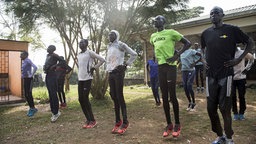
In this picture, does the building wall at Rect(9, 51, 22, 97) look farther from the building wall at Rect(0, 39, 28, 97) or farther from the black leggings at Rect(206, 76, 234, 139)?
the black leggings at Rect(206, 76, 234, 139)

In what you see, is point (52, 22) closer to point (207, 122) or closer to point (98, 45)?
point (98, 45)

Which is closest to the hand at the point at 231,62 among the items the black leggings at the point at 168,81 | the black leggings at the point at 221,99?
the black leggings at the point at 221,99

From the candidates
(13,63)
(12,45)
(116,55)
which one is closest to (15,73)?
(13,63)

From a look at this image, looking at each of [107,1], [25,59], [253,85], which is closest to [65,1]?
[107,1]

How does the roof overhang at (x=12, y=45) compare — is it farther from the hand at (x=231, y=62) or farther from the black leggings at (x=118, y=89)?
the hand at (x=231, y=62)

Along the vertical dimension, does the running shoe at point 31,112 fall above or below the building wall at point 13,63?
below

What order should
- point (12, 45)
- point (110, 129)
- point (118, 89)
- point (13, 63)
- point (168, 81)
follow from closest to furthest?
point (168, 81)
point (118, 89)
point (110, 129)
point (12, 45)
point (13, 63)

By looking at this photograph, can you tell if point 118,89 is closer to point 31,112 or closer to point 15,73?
point 31,112

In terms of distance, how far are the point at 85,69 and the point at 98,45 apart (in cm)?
440

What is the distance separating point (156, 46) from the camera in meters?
4.28

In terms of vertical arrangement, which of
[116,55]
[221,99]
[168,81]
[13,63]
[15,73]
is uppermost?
[13,63]

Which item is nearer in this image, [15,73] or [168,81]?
[168,81]

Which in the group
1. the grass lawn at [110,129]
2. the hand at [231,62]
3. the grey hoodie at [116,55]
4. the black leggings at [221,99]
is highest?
the grey hoodie at [116,55]

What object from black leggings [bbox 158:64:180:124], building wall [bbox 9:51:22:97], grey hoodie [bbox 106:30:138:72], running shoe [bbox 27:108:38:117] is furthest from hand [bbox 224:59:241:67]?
building wall [bbox 9:51:22:97]
